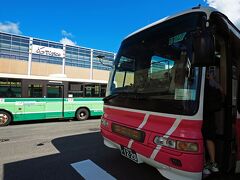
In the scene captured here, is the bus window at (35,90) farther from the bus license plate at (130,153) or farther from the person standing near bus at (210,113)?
the person standing near bus at (210,113)

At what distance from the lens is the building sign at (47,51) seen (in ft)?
112

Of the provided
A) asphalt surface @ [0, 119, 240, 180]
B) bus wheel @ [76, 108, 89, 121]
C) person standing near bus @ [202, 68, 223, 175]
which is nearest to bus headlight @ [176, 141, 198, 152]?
person standing near bus @ [202, 68, 223, 175]

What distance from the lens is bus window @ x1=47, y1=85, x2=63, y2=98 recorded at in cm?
1244

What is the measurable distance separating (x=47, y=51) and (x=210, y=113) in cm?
3483

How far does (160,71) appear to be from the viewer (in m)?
3.69

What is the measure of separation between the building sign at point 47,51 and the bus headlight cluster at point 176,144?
110 ft

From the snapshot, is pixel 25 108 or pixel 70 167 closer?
pixel 70 167

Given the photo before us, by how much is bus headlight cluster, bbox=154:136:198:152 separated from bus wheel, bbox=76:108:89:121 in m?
10.5

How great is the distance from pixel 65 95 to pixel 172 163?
10457 millimetres

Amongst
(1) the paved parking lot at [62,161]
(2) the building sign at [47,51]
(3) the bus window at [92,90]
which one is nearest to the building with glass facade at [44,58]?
(2) the building sign at [47,51]

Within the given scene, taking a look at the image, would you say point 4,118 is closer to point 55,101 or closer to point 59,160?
point 55,101

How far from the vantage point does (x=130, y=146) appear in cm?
385

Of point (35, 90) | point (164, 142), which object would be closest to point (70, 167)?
point (164, 142)

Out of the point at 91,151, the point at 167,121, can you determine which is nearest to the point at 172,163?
the point at 167,121
